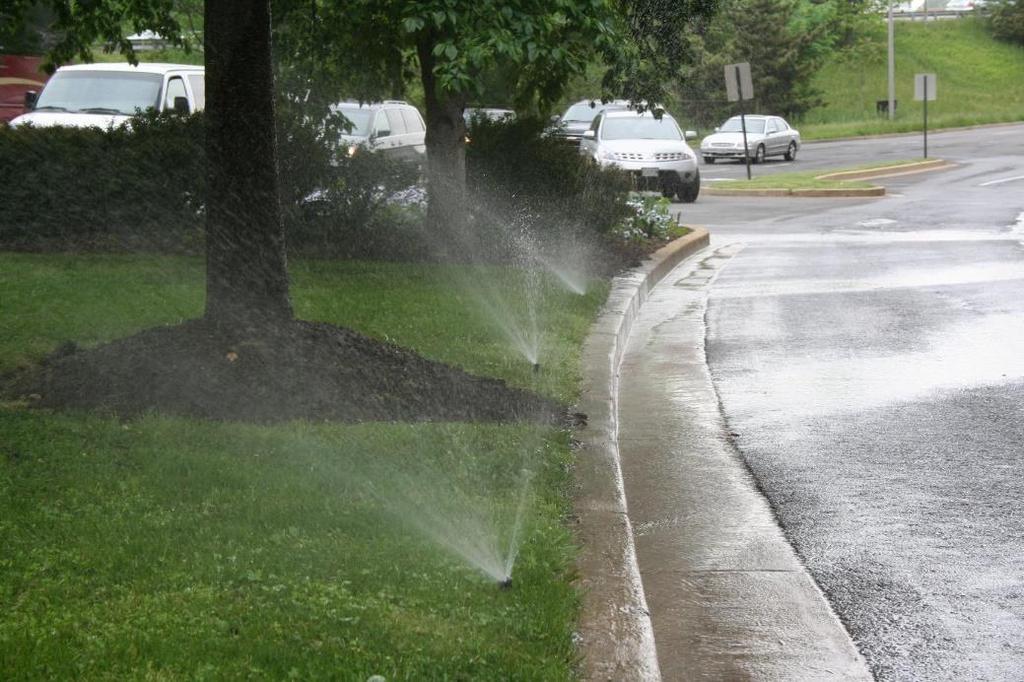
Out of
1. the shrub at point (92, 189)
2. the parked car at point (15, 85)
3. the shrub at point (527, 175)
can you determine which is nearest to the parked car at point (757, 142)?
the parked car at point (15, 85)

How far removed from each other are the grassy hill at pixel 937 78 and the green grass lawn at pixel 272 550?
173ft

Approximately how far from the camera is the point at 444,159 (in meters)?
13.9

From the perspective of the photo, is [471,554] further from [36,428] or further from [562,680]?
[36,428]

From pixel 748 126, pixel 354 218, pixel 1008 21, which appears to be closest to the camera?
pixel 354 218

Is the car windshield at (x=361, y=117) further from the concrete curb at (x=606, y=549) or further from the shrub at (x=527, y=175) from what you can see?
the concrete curb at (x=606, y=549)

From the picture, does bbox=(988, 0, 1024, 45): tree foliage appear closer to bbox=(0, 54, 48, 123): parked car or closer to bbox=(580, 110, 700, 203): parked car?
bbox=(580, 110, 700, 203): parked car

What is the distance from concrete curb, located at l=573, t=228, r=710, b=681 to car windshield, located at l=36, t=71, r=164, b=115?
28.9 ft

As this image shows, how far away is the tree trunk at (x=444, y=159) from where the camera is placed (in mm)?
13719

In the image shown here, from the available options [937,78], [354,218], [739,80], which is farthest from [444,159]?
[937,78]

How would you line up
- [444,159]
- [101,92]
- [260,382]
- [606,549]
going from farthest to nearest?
[101,92] → [444,159] → [260,382] → [606,549]

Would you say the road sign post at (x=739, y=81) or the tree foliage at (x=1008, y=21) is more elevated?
the tree foliage at (x=1008, y=21)

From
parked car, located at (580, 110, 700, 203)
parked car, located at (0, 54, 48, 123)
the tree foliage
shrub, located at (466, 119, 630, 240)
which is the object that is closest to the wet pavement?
shrub, located at (466, 119, 630, 240)

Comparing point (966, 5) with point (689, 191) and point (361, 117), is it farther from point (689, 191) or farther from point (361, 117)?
point (361, 117)

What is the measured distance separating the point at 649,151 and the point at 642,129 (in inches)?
41.1
